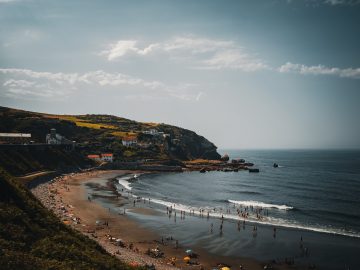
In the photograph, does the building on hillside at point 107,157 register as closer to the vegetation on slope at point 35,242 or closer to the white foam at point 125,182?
the white foam at point 125,182

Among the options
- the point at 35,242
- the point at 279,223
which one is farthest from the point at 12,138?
the point at 35,242

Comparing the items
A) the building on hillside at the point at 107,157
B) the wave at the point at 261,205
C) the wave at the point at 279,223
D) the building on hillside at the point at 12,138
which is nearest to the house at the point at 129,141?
the building on hillside at the point at 107,157

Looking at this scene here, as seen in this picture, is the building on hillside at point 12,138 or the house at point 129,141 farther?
the house at point 129,141

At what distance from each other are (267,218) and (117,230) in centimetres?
3053

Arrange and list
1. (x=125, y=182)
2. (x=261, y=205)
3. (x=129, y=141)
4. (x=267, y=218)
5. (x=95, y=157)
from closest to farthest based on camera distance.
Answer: (x=267, y=218), (x=261, y=205), (x=125, y=182), (x=95, y=157), (x=129, y=141)

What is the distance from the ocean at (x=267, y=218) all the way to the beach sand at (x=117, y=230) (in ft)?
9.71

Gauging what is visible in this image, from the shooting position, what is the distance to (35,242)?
93.2ft

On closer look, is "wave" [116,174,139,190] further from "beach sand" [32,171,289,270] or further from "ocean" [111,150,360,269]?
"beach sand" [32,171,289,270]

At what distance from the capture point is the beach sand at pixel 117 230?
148ft

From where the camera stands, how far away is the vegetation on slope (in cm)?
2394

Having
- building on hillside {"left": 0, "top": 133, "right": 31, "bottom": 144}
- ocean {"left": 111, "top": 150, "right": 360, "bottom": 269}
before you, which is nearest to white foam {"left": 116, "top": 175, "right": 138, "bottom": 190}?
ocean {"left": 111, "top": 150, "right": 360, "bottom": 269}

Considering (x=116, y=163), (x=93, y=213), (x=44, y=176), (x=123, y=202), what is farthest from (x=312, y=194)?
(x=116, y=163)

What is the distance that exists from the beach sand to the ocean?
2.96 m

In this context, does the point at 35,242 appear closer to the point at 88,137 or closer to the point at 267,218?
the point at 267,218
